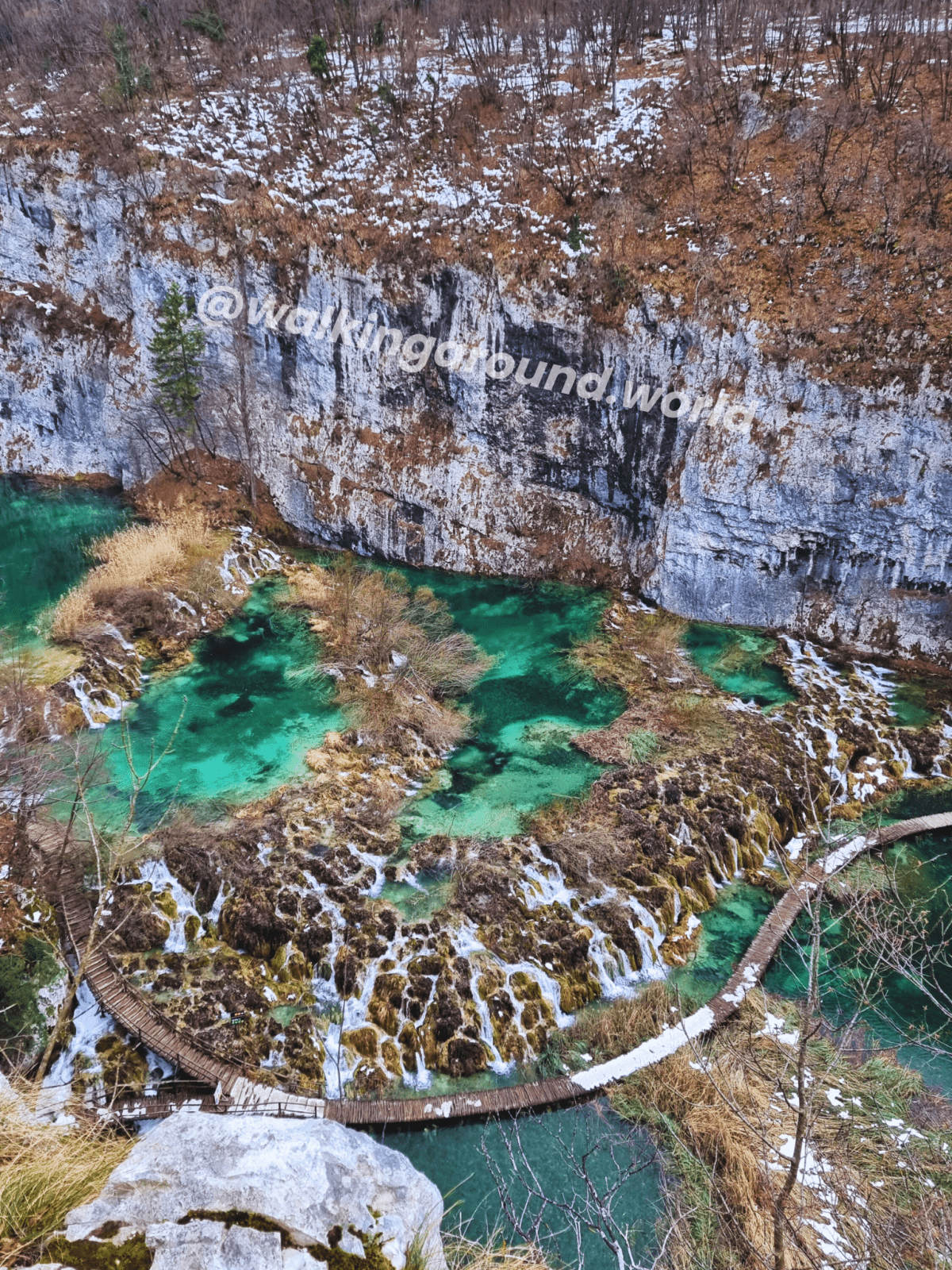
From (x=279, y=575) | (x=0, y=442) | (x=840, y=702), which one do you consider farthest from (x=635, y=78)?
A: (x=0, y=442)

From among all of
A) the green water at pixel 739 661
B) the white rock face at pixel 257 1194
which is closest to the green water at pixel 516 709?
the green water at pixel 739 661

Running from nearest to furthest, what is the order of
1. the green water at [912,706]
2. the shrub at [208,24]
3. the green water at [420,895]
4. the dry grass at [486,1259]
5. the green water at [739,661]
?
the dry grass at [486,1259] < the green water at [420,895] < the green water at [912,706] < the green water at [739,661] < the shrub at [208,24]

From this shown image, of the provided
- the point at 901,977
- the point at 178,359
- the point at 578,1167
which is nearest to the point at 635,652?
the point at 901,977

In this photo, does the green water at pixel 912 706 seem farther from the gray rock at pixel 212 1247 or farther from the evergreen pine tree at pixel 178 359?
the evergreen pine tree at pixel 178 359

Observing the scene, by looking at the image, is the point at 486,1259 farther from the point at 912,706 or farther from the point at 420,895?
the point at 912,706

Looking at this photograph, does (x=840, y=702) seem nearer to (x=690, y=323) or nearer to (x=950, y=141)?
(x=690, y=323)

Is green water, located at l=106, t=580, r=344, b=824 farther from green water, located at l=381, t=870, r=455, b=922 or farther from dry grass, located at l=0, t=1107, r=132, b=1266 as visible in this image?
dry grass, located at l=0, t=1107, r=132, b=1266

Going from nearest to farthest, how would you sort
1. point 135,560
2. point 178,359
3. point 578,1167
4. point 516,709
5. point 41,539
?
point 578,1167, point 516,709, point 135,560, point 41,539, point 178,359
